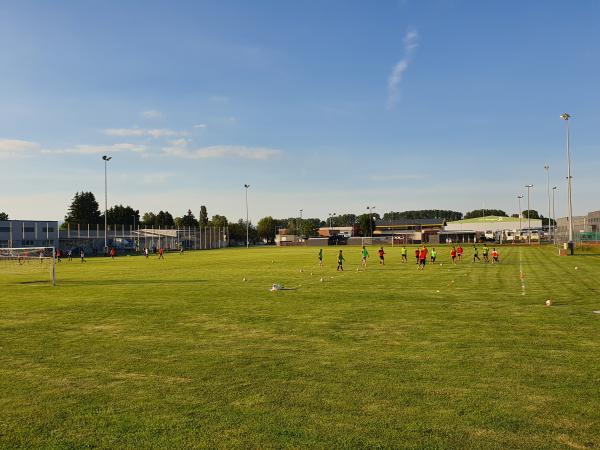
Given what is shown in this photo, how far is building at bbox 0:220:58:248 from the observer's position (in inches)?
2995

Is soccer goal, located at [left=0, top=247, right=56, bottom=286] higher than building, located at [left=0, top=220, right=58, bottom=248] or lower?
lower

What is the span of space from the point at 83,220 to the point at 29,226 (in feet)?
236

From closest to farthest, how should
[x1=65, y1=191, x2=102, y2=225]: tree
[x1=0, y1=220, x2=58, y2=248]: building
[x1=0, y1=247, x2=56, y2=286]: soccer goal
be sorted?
[x1=0, y1=247, x2=56, y2=286]: soccer goal
[x1=0, y1=220, x2=58, y2=248]: building
[x1=65, y1=191, x2=102, y2=225]: tree

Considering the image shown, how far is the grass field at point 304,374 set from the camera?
6691 millimetres

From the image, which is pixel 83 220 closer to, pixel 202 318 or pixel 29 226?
pixel 29 226

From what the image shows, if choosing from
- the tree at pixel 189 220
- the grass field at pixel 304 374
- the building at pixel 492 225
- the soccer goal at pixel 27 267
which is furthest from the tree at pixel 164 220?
the grass field at pixel 304 374

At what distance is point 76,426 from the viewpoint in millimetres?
7023

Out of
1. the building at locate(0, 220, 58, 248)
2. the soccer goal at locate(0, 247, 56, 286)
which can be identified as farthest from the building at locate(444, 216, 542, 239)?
the soccer goal at locate(0, 247, 56, 286)

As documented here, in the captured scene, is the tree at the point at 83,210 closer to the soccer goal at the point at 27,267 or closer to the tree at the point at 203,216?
the tree at the point at 203,216

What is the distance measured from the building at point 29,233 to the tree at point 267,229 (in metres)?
119

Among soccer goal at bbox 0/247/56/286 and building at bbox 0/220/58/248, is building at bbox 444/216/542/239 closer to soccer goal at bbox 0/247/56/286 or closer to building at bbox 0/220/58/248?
building at bbox 0/220/58/248

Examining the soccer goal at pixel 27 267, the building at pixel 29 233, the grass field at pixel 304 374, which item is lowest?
the grass field at pixel 304 374

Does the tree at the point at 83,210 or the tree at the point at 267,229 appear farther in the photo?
the tree at the point at 267,229

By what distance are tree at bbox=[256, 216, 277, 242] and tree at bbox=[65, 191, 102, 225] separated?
219ft
